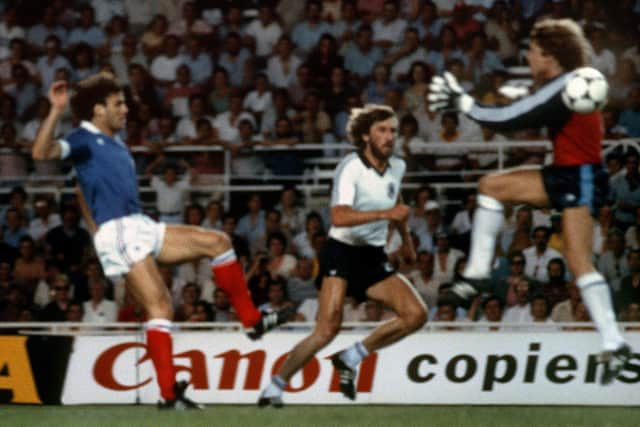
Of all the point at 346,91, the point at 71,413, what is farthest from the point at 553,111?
the point at 346,91

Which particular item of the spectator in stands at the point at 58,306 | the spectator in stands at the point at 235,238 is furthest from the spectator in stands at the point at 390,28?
the spectator in stands at the point at 58,306

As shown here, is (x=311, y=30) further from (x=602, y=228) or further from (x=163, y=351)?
(x=163, y=351)

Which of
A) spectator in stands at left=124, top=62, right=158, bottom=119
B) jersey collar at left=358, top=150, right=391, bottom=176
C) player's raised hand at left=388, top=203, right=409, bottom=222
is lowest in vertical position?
player's raised hand at left=388, top=203, right=409, bottom=222

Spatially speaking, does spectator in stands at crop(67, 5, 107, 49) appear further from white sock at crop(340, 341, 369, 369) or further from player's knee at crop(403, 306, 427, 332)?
player's knee at crop(403, 306, 427, 332)

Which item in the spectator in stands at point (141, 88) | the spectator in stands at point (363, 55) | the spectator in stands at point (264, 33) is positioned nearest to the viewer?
the spectator in stands at point (363, 55)

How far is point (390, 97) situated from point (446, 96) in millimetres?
7112

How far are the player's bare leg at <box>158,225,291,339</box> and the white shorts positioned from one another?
0.31ft

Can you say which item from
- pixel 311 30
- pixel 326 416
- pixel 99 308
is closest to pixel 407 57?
pixel 311 30

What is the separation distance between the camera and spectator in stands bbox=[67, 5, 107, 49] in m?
19.7

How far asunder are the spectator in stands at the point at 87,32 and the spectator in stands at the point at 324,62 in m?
3.04

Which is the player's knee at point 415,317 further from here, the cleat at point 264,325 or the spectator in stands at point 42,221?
the spectator in stands at point 42,221

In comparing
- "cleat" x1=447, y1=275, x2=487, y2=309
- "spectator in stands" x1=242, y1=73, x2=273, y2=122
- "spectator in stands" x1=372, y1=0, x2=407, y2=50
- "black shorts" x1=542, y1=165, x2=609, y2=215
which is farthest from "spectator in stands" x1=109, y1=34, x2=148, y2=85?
"black shorts" x1=542, y1=165, x2=609, y2=215

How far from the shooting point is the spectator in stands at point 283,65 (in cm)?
1830

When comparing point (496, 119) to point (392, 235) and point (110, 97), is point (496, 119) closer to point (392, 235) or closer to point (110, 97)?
point (110, 97)
